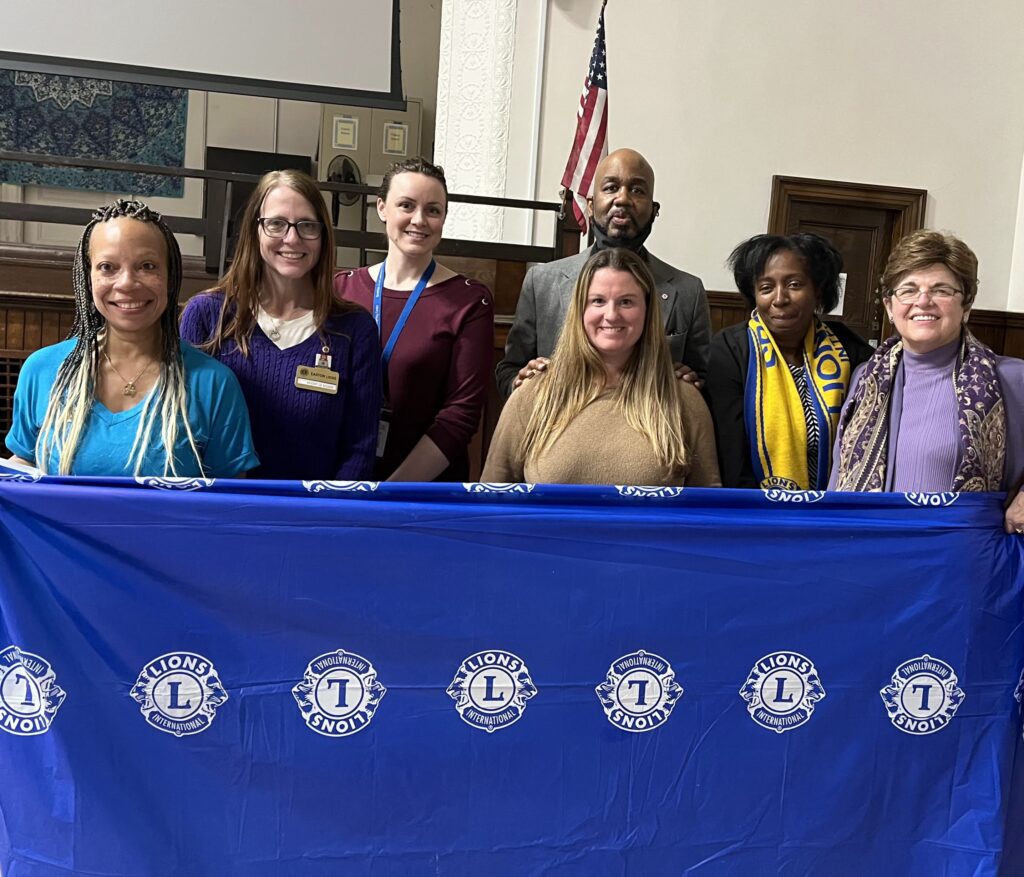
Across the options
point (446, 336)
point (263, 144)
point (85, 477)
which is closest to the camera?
point (85, 477)

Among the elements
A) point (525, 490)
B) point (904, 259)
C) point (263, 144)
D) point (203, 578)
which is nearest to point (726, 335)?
point (904, 259)

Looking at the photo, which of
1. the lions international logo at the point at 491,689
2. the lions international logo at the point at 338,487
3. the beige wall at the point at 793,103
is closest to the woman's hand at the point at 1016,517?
the lions international logo at the point at 491,689

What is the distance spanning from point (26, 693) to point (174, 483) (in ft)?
1.40

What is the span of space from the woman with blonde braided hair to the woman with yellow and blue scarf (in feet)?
3.92

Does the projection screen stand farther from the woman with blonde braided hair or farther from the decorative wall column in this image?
the woman with blonde braided hair

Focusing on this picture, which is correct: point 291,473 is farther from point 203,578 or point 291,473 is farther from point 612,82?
point 612,82

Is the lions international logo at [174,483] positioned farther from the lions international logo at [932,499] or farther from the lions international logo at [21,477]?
the lions international logo at [932,499]

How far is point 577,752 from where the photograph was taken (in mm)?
1780

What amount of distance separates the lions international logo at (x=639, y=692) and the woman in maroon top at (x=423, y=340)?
2.70ft

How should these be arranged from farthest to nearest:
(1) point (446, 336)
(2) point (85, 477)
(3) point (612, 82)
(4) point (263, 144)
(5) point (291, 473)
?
(4) point (263, 144), (3) point (612, 82), (1) point (446, 336), (5) point (291, 473), (2) point (85, 477)

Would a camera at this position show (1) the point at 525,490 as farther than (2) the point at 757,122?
No

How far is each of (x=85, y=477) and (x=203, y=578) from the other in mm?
268

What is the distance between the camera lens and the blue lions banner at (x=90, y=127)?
29.2 ft

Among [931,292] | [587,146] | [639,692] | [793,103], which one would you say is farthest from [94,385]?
[793,103]
